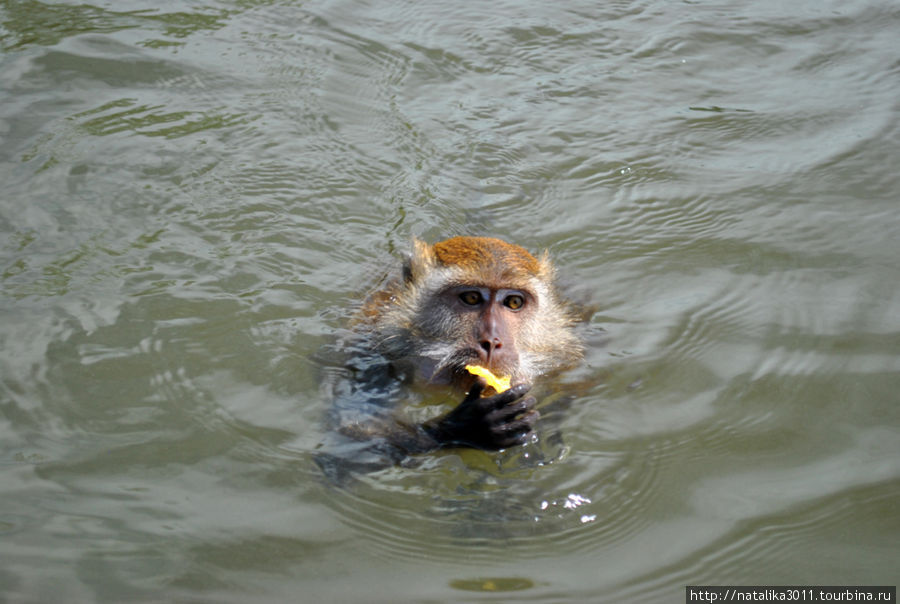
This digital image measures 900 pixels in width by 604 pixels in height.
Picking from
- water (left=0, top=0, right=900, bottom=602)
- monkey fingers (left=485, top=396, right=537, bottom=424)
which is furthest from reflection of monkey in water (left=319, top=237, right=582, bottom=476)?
water (left=0, top=0, right=900, bottom=602)

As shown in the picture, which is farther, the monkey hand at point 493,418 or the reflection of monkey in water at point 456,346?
the reflection of monkey in water at point 456,346

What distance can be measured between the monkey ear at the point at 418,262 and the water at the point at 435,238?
0.66m

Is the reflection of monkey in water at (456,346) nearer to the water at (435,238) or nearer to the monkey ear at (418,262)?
the monkey ear at (418,262)

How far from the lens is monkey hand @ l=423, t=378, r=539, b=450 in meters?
4.58

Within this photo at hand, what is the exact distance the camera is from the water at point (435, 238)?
423 centimetres

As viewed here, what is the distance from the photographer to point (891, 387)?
521cm

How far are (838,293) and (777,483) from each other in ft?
6.92

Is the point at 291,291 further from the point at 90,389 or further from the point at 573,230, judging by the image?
the point at 573,230

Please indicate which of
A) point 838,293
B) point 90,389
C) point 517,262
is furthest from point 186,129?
point 838,293

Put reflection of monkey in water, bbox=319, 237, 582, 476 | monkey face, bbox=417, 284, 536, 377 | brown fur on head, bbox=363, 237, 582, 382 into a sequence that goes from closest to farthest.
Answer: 1. reflection of monkey in water, bbox=319, 237, 582, 476
2. monkey face, bbox=417, 284, 536, 377
3. brown fur on head, bbox=363, 237, 582, 382

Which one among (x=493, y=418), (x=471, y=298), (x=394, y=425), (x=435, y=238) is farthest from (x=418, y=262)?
(x=493, y=418)

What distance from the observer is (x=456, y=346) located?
17.3ft

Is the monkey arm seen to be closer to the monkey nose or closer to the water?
the water

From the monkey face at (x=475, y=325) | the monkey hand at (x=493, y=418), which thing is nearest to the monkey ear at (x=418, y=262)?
the monkey face at (x=475, y=325)
